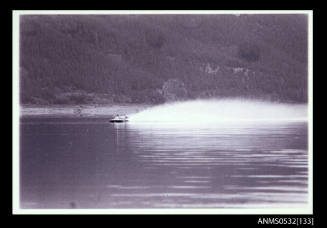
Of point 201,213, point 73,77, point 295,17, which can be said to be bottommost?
point 201,213

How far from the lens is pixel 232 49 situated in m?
65.6

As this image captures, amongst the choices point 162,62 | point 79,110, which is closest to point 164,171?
point 162,62

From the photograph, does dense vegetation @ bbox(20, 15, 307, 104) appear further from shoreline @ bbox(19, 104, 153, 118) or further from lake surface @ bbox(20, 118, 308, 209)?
lake surface @ bbox(20, 118, 308, 209)

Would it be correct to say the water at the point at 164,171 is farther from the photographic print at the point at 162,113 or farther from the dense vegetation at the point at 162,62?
the dense vegetation at the point at 162,62

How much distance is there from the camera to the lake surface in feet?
56.5

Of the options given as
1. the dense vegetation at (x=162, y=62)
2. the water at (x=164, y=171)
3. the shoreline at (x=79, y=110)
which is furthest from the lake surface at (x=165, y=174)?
the shoreline at (x=79, y=110)

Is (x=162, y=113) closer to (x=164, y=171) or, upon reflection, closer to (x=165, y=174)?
(x=164, y=171)

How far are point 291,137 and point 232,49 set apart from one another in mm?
33618

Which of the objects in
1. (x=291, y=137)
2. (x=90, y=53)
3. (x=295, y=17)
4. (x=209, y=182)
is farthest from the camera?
(x=295, y=17)

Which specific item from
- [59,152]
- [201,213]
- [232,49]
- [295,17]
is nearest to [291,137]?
[59,152]

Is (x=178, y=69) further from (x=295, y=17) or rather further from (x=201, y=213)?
(x=201, y=213)

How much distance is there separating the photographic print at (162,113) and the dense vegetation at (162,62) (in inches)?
7.3

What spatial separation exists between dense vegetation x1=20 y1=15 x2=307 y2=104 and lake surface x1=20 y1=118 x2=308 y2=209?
86.2 ft

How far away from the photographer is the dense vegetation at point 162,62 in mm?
56000
